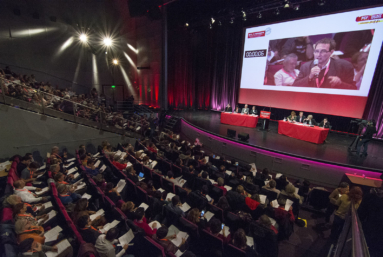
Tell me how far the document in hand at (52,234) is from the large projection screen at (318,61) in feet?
37.1

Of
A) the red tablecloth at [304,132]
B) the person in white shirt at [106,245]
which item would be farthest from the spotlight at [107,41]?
the person in white shirt at [106,245]

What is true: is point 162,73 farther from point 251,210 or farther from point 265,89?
point 251,210

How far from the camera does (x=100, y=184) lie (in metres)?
4.46

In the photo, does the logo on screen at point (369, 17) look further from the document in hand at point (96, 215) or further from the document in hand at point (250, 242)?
the document in hand at point (96, 215)

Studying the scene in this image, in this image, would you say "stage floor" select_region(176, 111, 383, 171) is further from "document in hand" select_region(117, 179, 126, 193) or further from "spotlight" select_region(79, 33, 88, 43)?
"spotlight" select_region(79, 33, 88, 43)

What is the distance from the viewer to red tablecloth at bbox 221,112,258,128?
10.3 meters

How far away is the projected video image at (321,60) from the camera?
840 cm

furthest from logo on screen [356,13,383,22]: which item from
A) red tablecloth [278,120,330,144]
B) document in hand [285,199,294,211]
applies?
document in hand [285,199,294,211]

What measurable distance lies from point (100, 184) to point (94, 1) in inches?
562

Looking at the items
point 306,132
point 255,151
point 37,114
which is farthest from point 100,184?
point 306,132

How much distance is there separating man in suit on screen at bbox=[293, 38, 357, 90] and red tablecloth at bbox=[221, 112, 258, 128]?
326 centimetres

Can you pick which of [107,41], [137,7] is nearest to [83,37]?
[107,41]

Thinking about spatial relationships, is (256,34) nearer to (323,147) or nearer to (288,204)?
(323,147)

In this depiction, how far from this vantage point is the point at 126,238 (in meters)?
2.95
